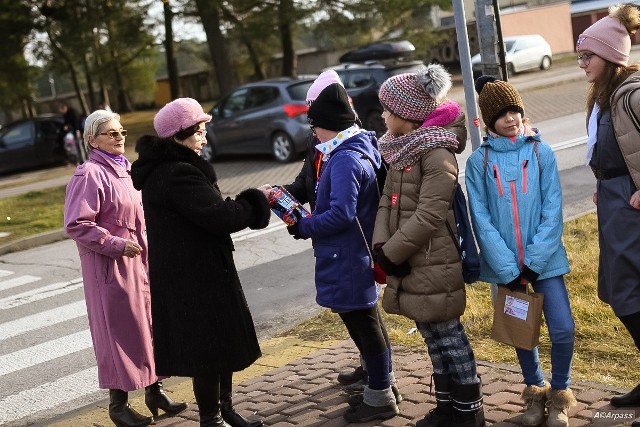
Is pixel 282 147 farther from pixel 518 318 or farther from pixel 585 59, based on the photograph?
pixel 518 318

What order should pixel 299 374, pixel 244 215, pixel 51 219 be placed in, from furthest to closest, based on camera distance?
pixel 51 219 < pixel 299 374 < pixel 244 215

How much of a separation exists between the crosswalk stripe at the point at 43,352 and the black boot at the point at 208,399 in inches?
115

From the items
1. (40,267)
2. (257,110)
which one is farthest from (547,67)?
(40,267)

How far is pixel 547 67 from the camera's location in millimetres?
36906

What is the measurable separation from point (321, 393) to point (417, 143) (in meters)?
1.78

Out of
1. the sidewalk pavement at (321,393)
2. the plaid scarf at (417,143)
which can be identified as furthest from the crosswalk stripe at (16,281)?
the plaid scarf at (417,143)

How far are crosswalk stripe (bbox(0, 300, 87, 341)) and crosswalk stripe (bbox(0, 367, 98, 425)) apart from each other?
1653mm

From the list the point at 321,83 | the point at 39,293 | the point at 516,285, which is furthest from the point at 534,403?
the point at 39,293

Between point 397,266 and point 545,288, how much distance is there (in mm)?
724

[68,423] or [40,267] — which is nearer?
[68,423]

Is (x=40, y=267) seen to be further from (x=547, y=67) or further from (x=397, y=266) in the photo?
(x=547, y=67)

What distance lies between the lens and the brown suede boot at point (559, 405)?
Result: 171 inches

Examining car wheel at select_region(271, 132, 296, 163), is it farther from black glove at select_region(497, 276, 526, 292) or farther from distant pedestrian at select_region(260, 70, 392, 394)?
black glove at select_region(497, 276, 526, 292)

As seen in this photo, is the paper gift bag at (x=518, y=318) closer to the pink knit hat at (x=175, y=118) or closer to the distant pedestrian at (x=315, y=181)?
the distant pedestrian at (x=315, y=181)
